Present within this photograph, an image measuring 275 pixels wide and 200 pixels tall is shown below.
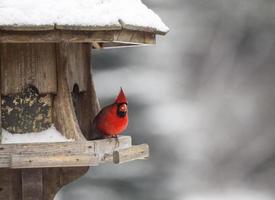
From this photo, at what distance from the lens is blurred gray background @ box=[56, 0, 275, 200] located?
8836mm

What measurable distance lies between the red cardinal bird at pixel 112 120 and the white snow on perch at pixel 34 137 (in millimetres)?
240

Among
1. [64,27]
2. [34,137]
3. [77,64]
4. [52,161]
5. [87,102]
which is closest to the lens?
[64,27]

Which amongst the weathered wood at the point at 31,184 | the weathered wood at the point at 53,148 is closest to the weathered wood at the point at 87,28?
the weathered wood at the point at 53,148

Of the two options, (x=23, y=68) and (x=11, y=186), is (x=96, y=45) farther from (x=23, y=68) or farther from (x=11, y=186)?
(x=11, y=186)

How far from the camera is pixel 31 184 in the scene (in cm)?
510

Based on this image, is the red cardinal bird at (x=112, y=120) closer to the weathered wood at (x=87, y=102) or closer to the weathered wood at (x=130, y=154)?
the weathered wood at (x=130, y=154)

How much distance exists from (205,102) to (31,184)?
161 inches

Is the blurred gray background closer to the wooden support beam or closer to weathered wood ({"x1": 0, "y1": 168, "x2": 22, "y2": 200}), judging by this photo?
the wooden support beam

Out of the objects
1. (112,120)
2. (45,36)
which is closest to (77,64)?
(112,120)

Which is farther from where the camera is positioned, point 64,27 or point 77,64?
point 77,64

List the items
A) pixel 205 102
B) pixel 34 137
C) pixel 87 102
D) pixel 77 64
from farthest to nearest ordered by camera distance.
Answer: pixel 205 102
pixel 87 102
pixel 77 64
pixel 34 137

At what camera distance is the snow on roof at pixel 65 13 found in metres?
4.73

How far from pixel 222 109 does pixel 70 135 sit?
4.20 m

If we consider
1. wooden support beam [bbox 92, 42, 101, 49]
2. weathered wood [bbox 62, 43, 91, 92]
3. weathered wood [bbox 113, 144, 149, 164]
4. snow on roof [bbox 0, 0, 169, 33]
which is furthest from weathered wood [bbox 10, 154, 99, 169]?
wooden support beam [bbox 92, 42, 101, 49]
